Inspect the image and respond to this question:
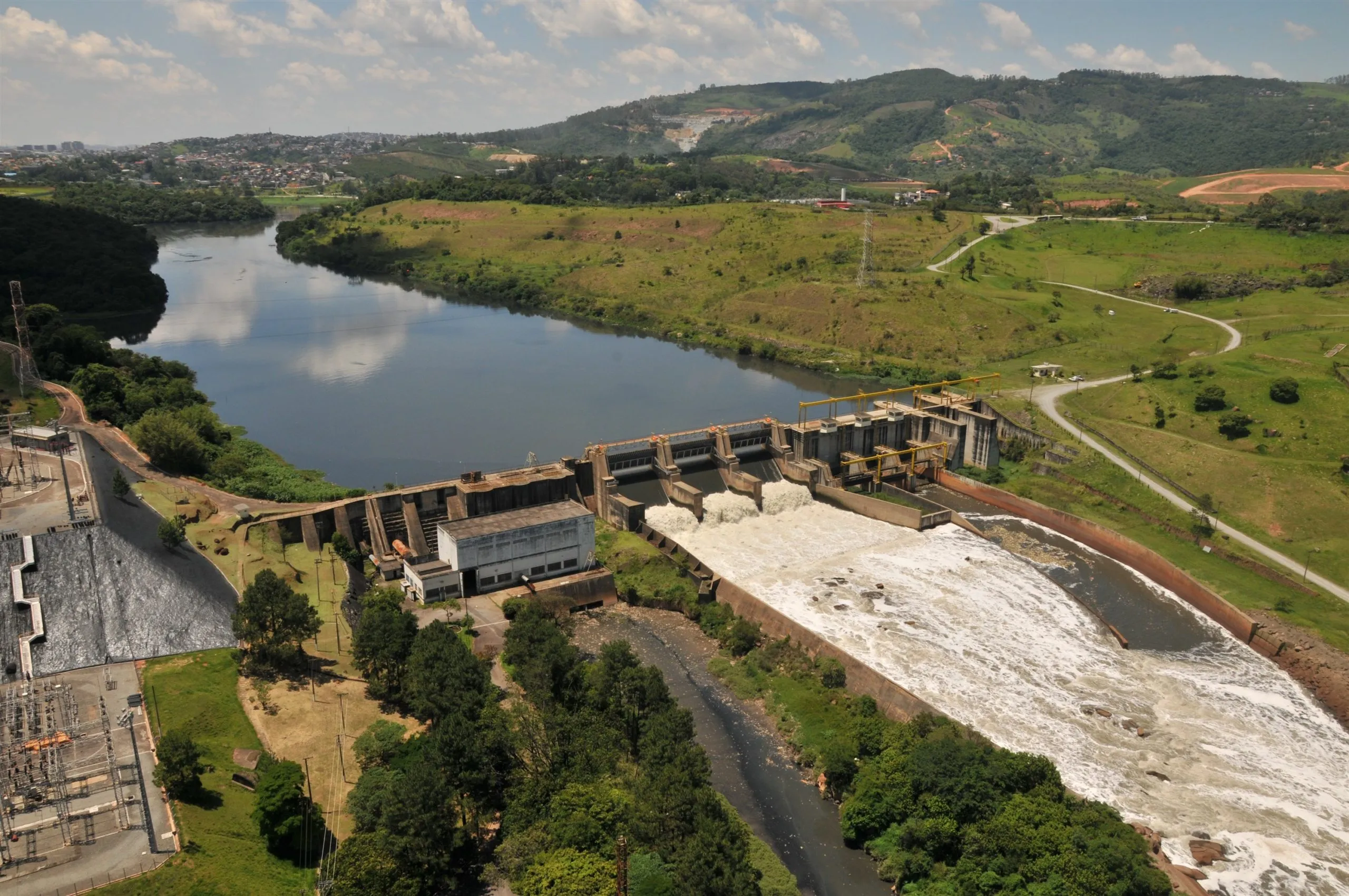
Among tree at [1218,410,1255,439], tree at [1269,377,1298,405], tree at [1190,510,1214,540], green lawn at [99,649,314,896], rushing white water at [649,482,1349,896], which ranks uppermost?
tree at [1269,377,1298,405]

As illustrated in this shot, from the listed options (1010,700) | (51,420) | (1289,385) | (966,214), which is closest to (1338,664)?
(1010,700)

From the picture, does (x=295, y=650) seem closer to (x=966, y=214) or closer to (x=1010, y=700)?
(x=1010, y=700)

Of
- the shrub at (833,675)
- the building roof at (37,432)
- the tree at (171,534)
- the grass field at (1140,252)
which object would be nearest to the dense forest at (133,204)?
the building roof at (37,432)

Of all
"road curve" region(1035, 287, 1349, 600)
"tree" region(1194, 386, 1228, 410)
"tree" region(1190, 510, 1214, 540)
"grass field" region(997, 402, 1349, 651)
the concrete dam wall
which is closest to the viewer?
→ the concrete dam wall

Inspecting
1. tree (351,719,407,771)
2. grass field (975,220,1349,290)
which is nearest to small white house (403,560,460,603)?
tree (351,719,407,771)

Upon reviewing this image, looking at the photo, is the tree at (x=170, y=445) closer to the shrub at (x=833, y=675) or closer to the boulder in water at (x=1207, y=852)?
the shrub at (x=833, y=675)

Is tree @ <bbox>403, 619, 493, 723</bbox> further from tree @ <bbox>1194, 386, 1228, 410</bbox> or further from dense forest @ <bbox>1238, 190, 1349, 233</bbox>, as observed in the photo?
dense forest @ <bbox>1238, 190, 1349, 233</bbox>

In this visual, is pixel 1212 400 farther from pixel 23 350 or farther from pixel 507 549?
pixel 23 350
